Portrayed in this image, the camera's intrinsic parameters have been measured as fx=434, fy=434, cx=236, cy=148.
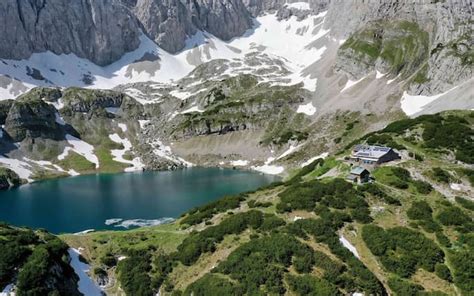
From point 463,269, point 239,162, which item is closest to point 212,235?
point 463,269

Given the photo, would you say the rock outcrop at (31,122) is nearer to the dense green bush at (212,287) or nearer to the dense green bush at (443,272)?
the dense green bush at (212,287)

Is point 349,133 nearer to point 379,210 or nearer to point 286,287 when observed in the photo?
point 379,210

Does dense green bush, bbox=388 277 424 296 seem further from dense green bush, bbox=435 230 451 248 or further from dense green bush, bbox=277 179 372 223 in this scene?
dense green bush, bbox=277 179 372 223

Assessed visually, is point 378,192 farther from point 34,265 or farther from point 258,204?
point 34,265

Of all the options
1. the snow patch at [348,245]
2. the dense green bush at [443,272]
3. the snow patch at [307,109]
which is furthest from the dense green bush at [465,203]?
the snow patch at [307,109]

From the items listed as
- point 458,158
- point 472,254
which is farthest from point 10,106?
point 472,254
